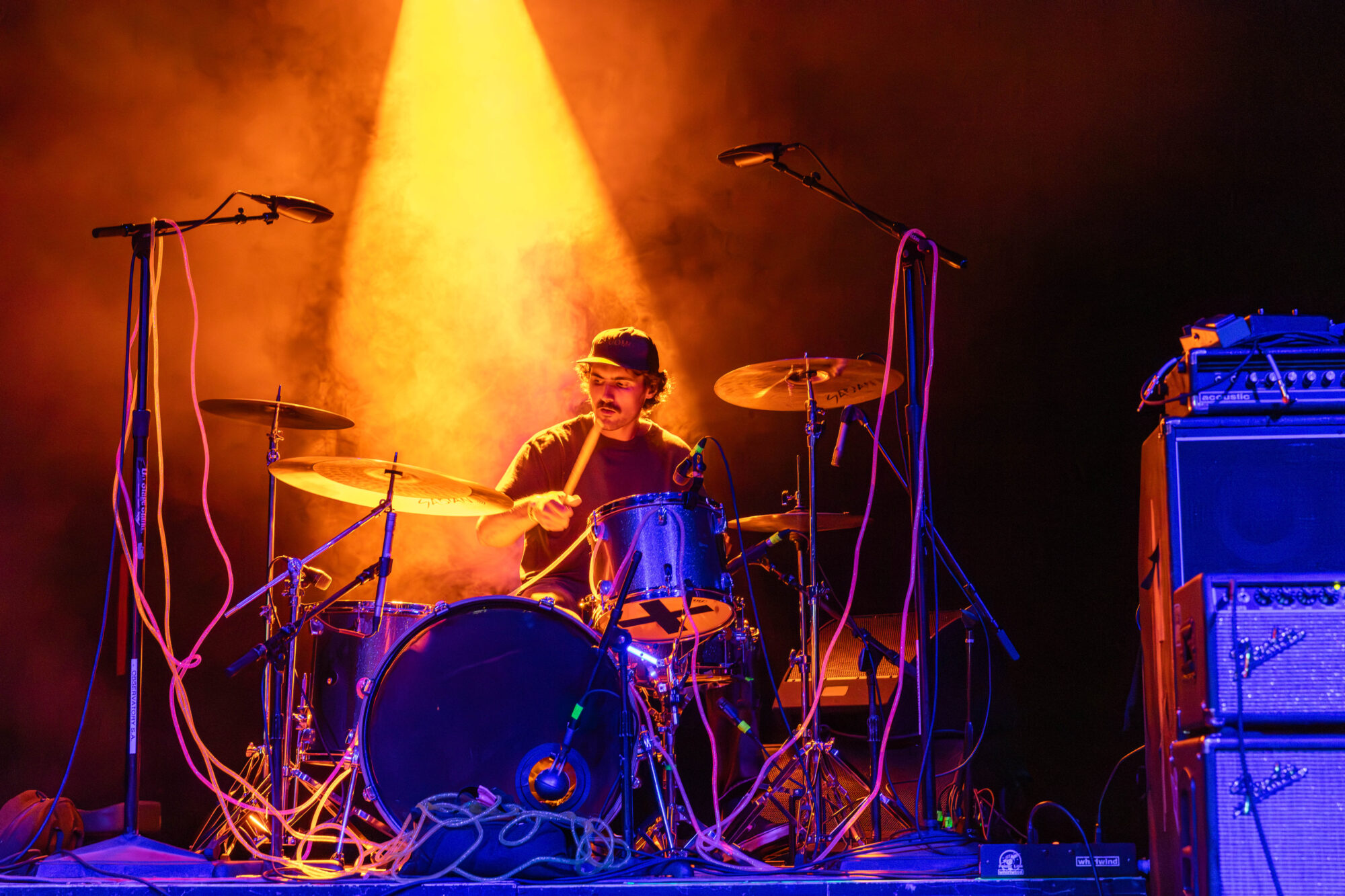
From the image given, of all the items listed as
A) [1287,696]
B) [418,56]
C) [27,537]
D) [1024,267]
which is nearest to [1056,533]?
[1024,267]

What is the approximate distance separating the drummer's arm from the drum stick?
0.26 metres

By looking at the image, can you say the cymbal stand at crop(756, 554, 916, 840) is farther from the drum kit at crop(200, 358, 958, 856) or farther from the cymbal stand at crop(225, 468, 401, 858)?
the cymbal stand at crop(225, 468, 401, 858)

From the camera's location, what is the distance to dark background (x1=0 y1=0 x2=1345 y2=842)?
16.1ft

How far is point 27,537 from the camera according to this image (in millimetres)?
4961

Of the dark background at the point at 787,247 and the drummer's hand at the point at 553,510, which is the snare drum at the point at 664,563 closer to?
the drummer's hand at the point at 553,510

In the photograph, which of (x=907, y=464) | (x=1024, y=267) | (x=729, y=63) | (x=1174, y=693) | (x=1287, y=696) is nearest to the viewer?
(x=1287, y=696)

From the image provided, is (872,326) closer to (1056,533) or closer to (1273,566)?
(1056,533)

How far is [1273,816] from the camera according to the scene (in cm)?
212

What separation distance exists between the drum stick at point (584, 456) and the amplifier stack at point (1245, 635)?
2376 mm

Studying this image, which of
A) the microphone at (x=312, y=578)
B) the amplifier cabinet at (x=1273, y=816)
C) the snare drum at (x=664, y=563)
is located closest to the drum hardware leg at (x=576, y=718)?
the snare drum at (x=664, y=563)

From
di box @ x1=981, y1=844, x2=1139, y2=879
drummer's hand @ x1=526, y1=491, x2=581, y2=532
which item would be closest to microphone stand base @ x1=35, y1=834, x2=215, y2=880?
drummer's hand @ x1=526, y1=491, x2=581, y2=532

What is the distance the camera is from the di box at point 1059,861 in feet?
8.32

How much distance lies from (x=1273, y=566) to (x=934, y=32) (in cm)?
362

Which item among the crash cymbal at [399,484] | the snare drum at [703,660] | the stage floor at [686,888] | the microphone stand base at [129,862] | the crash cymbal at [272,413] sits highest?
the crash cymbal at [272,413]
